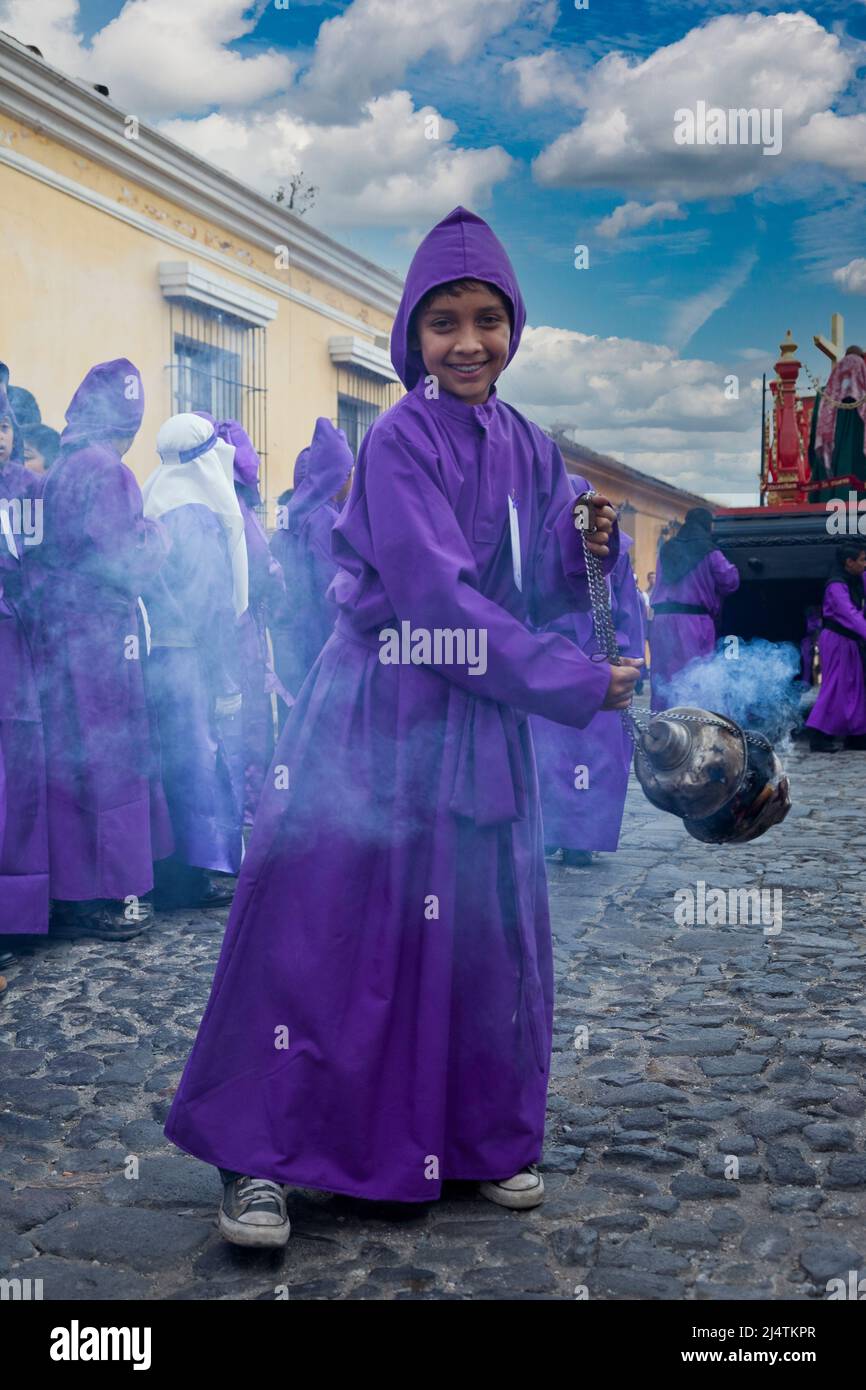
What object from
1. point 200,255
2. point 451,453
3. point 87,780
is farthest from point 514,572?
point 200,255

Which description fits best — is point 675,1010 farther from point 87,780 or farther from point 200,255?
point 200,255

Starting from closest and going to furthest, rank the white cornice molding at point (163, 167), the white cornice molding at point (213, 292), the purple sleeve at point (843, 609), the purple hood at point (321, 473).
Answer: the purple hood at point (321, 473) < the white cornice molding at point (163, 167) < the white cornice molding at point (213, 292) < the purple sleeve at point (843, 609)

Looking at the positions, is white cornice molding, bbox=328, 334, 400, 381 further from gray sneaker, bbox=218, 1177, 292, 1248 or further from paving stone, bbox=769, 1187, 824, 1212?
gray sneaker, bbox=218, 1177, 292, 1248

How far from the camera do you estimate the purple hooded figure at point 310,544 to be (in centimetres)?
679

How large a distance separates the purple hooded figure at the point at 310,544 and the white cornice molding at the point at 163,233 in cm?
404

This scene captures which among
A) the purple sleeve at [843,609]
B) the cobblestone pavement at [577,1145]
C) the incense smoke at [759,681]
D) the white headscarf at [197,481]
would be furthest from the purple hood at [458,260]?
the purple sleeve at [843,609]

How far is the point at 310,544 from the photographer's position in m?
6.89

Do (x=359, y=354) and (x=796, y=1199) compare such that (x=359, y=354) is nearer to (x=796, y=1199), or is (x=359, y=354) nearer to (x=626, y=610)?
(x=626, y=610)

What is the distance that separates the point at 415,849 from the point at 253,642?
3.73 m

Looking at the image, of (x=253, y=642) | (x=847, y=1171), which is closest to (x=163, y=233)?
(x=253, y=642)

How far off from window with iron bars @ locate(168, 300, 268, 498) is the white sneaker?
30.2 ft

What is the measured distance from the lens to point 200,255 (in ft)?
38.2

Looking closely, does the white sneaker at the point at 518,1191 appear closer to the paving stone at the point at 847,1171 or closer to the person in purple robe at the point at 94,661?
the paving stone at the point at 847,1171

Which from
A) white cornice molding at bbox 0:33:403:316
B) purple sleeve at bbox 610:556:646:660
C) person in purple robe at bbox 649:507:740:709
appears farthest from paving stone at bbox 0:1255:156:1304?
white cornice molding at bbox 0:33:403:316
